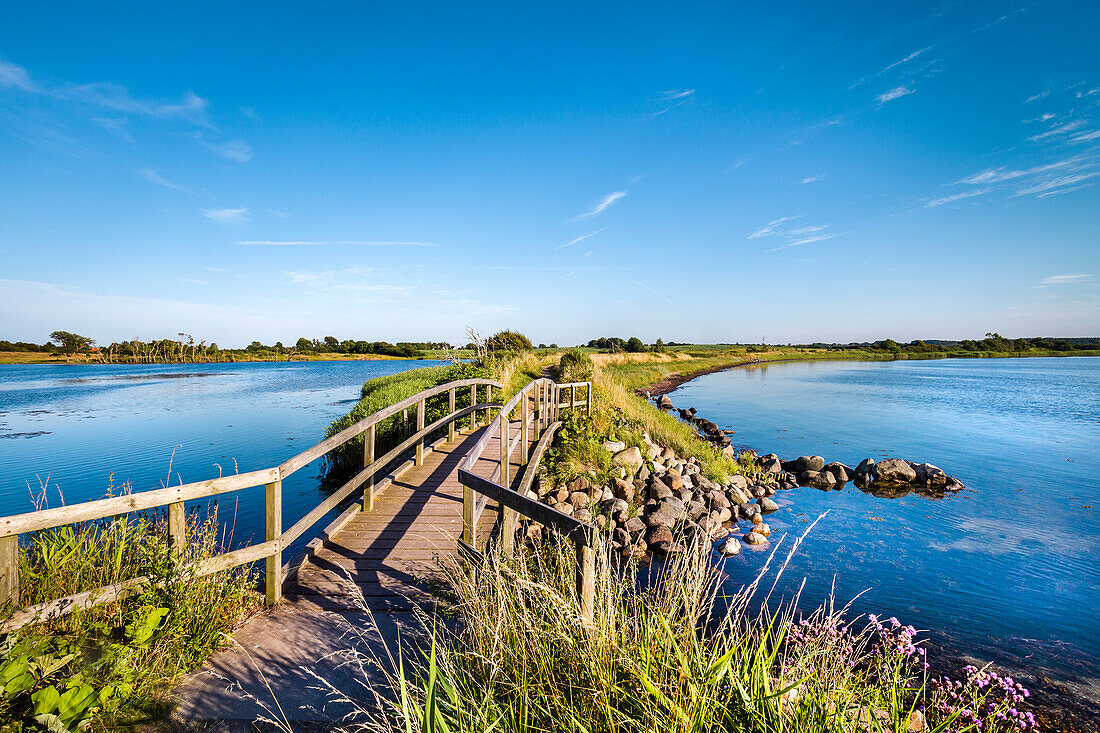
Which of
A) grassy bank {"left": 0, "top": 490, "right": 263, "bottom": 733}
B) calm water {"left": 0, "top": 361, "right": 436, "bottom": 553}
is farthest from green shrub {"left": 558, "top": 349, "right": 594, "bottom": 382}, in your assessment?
grassy bank {"left": 0, "top": 490, "right": 263, "bottom": 733}

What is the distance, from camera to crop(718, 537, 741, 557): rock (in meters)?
8.92

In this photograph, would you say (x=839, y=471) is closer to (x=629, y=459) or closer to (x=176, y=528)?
(x=629, y=459)

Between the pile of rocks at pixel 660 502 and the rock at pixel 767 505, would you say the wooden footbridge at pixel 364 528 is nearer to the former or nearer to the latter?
the pile of rocks at pixel 660 502

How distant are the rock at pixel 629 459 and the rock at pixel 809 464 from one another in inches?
234

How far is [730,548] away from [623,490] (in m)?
2.55

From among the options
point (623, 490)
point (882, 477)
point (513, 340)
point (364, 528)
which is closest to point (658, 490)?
point (623, 490)

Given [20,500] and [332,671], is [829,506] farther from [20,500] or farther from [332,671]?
[20,500]

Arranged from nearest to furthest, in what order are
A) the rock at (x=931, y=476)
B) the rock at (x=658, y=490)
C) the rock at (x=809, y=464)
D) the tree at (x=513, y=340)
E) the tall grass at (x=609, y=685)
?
1. the tall grass at (x=609, y=685)
2. the rock at (x=658, y=490)
3. the rock at (x=931, y=476)
4. the rock at (x=809, y=464)
5. the tree at (x=513, y=340)

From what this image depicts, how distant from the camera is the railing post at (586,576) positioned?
113 inches

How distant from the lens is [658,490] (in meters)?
11.1

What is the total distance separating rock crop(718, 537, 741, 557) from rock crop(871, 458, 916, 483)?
765cm

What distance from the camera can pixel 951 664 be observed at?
5.84m

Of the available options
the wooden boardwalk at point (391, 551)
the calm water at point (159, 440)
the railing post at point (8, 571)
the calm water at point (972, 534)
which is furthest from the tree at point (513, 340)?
the railing post at point (8, 571)

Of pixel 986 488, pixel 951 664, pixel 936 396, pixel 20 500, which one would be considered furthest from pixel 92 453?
pixel 936 396
